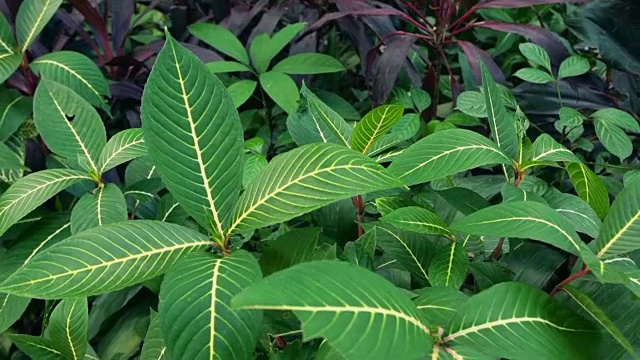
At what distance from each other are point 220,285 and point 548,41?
1.13 metres

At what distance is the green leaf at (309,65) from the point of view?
54.1 inches

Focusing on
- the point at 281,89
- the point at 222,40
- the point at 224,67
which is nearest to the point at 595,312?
the point at 281,89

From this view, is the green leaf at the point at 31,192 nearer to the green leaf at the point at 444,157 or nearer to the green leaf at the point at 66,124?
the green leaf at the point at 66,124

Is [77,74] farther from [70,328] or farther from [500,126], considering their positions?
[500,126]

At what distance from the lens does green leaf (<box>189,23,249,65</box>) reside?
56.1 inches

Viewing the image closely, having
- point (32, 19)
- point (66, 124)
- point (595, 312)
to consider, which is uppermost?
point (32, 19)

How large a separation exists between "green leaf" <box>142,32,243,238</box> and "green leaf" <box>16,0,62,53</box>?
79cm

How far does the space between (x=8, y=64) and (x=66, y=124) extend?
397 mm

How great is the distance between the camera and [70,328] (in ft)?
2.64

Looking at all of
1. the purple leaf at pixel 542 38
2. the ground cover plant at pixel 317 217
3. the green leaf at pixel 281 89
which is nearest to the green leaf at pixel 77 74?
the ground cover plant at pixel 317 217

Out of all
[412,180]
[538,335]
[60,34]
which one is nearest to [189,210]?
[412,180]

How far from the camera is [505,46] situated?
1.66 metres

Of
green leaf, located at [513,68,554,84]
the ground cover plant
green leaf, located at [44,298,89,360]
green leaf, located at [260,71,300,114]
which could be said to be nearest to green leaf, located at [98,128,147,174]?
the ground cover plant

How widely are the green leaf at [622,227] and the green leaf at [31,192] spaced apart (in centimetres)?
72
